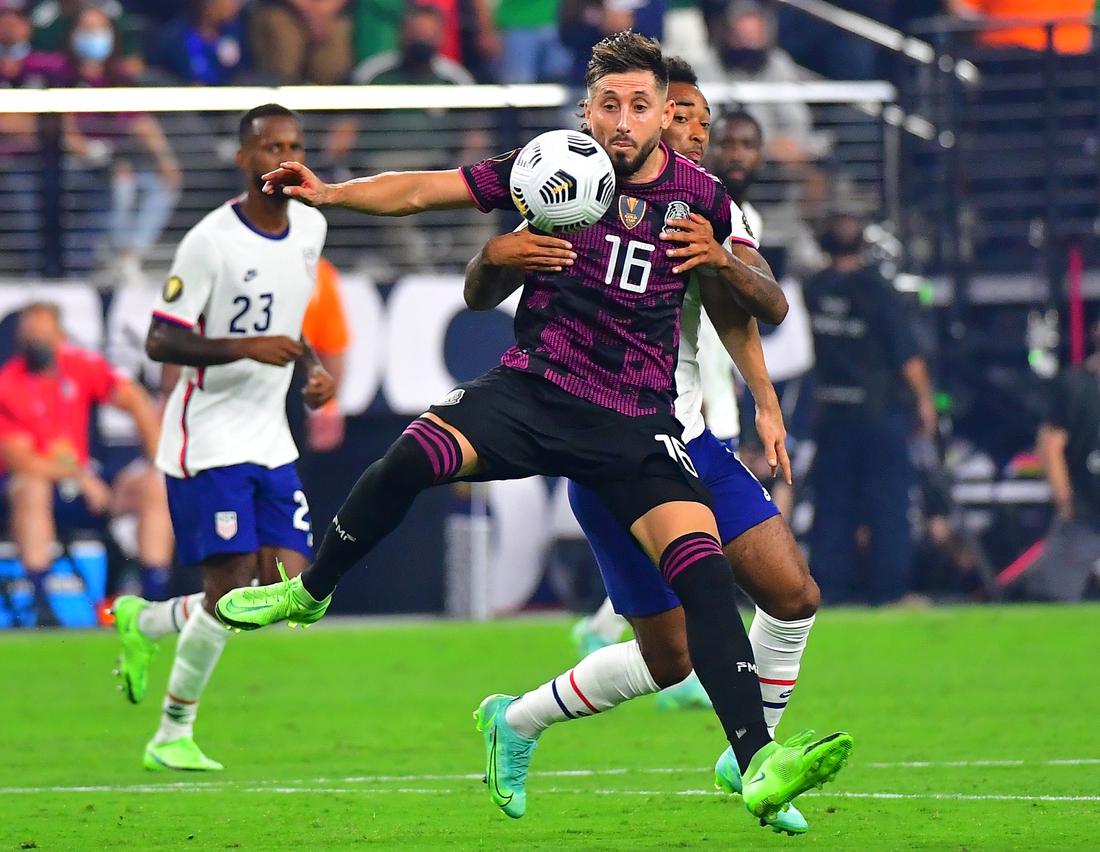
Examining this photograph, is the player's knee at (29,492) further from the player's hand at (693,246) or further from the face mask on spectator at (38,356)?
the player's hand at (693,246)

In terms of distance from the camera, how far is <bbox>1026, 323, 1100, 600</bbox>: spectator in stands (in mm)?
14422

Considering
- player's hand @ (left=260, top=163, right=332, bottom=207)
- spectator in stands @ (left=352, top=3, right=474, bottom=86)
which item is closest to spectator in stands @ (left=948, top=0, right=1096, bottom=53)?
spectator in stands @ (left=352, top=3, right=474, bottom=86)

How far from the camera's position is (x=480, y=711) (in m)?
6.45

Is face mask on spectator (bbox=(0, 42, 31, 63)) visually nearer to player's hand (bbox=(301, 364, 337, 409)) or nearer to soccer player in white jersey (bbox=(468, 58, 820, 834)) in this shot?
player's hand (bbox=(301, 364, 337, 409))

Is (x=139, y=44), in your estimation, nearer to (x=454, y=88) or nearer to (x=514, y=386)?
(x=454, y=88)

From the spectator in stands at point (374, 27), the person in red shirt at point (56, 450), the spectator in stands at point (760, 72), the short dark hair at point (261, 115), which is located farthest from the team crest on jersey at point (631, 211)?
the spectator in stands at point (374, 27)

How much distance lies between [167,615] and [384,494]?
3.06 meters

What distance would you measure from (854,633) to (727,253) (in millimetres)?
7627

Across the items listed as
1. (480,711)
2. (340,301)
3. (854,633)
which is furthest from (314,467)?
(480,711)

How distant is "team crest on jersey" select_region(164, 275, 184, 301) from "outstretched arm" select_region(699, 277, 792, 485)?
289 centimetres

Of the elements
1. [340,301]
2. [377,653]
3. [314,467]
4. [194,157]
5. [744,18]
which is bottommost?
[377,653]

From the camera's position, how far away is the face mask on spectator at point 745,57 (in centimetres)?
1571

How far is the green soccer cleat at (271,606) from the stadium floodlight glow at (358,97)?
915cm

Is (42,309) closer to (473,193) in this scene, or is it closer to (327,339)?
(327,339)
